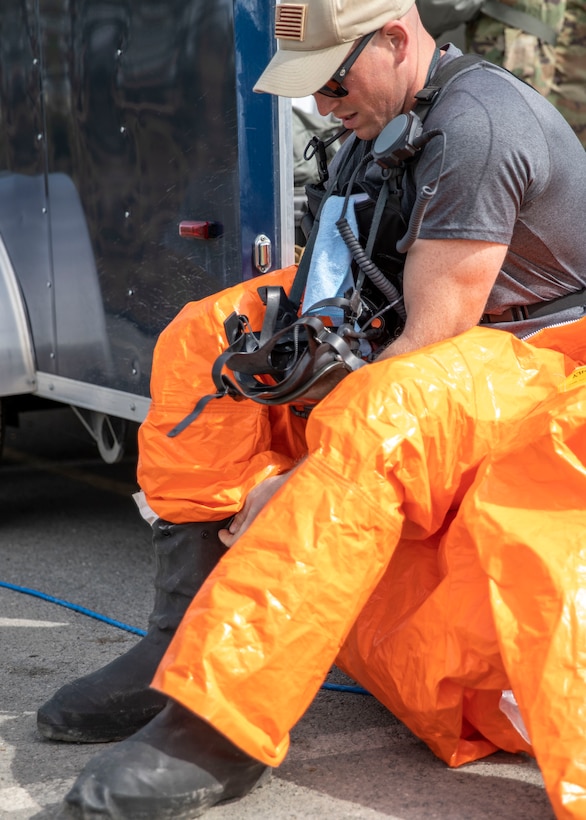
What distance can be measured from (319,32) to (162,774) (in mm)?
1503

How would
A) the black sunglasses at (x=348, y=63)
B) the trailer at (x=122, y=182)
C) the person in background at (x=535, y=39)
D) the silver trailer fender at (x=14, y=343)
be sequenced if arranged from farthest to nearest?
the person in background at (x=535, y=39) < the silver trailer fender at (x=14, y=343) < the trailer at (x=122, y=182) < the black sunglasses at (x=348, y=63)

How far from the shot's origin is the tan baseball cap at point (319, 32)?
2377mm

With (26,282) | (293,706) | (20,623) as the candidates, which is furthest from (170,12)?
(293,706)

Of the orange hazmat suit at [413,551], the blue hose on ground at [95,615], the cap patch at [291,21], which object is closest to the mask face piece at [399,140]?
the cap patch at [291,21]

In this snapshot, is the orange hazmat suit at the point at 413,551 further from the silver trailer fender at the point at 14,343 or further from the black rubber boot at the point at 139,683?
the silver trailer fender at the point at 14,343

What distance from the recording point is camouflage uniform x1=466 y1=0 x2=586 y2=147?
456cm

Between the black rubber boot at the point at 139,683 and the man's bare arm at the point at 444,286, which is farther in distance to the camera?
the black rubber boot at the point at 139,683

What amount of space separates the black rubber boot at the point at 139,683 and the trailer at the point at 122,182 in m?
0.97

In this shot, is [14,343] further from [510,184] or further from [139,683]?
[510,184]

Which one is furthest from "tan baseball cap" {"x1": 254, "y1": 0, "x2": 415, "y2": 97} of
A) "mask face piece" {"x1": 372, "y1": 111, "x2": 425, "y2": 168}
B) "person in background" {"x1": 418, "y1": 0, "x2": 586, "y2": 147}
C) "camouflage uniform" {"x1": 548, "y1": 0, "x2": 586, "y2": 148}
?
"camouflage uniform" {"x1": 548, "y1": 0, "x2": 586, "y2": 148}

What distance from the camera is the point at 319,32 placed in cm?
239

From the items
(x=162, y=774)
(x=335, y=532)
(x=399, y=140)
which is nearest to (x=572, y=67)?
(x=399, y=140)

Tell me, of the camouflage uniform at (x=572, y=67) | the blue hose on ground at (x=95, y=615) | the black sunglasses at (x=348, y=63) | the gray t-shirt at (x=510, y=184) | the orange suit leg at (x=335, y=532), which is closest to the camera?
the orange suit leg at (x=335, y=532)

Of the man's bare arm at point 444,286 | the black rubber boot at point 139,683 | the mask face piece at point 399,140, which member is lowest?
the black rubber boot at point 139,683
